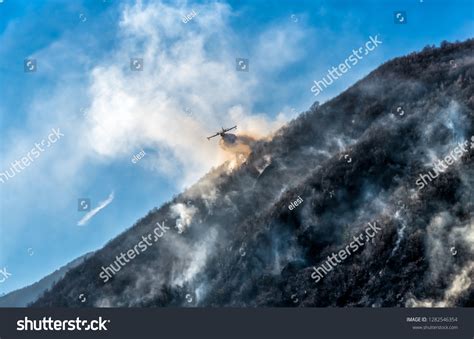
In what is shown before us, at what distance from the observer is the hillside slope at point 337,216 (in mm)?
64938

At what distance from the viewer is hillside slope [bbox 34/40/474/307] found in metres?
64.9

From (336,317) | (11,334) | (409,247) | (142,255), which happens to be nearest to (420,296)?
(409,247)

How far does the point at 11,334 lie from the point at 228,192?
66009 millimetres

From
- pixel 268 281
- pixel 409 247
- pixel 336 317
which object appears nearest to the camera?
pixel 336 317

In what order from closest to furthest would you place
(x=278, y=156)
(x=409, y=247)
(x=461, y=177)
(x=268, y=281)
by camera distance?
(x=409, y=247), (x=461, y=177), (x=268, y=281), (x=278, y=156)

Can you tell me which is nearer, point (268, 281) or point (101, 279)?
point (268, 281)

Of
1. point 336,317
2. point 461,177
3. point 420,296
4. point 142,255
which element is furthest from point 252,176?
point 336,317

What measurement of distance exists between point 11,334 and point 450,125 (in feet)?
211

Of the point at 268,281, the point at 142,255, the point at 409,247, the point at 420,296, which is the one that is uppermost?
the point at 142,255

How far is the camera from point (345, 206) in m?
81.2

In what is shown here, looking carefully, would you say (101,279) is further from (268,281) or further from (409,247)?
(409,247)

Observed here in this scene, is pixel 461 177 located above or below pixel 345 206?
below

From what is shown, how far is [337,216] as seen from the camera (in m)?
80.6

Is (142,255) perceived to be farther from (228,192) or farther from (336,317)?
(336,317)
